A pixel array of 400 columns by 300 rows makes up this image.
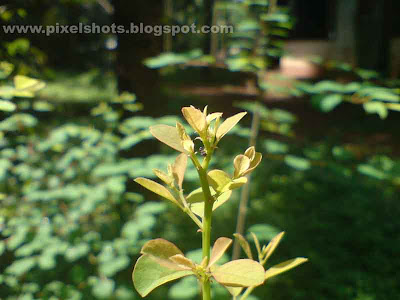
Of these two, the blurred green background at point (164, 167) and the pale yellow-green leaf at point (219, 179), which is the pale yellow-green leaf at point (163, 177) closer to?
the pale yellow-green leaf at point (219, 179)

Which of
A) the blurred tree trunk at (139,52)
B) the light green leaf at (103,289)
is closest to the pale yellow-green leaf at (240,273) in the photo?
the light green leaf at (103,289)

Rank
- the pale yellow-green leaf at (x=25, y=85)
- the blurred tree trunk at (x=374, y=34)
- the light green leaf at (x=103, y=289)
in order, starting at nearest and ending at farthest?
the pale yellow-green leaf at (x=25, y=85), the light green leaf at (x=103, y=289), the blurred tree trunk at (x=374, y=34)

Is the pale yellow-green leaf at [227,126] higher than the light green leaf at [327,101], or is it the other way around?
the pale yellow-green leaf at [227,126]

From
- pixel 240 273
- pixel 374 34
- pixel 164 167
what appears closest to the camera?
pixel 240 273

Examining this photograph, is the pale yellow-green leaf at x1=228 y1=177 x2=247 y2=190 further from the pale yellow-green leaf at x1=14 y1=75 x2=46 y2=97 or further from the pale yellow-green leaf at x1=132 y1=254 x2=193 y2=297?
the pale yellow-green leaf at x1=14 y1=75 x2=46 y2=97

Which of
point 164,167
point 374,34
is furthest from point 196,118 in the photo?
point 374,34

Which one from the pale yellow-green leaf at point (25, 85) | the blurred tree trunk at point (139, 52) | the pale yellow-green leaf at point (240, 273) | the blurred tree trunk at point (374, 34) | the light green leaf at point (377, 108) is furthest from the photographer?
the blurred tree trunk at point (374, 34)

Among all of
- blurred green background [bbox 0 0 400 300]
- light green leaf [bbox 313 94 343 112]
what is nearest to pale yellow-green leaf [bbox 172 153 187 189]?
blurred green background [bbox 0 0 400 300]

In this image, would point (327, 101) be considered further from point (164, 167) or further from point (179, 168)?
point (179, 168)

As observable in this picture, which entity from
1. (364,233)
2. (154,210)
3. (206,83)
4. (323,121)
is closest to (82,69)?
(206,83)
